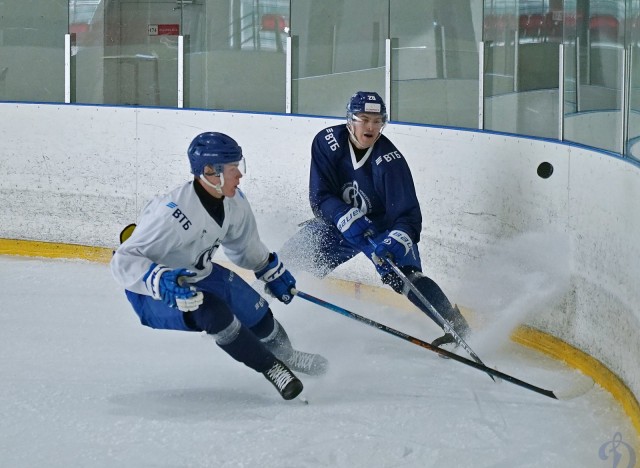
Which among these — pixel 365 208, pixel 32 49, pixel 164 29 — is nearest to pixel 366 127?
pixel 365 208

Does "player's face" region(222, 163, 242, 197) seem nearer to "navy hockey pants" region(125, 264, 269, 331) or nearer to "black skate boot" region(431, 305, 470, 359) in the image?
"navy hockey pants" region(125, 264, 269, 331)

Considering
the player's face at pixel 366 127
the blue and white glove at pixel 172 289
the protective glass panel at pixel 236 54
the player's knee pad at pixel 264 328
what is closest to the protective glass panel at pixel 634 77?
the player's face at pixel 366 127

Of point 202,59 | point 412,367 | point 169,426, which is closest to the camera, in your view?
point 169,426

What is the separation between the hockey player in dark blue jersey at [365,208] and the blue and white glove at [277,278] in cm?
48

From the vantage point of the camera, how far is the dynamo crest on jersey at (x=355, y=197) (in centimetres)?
451

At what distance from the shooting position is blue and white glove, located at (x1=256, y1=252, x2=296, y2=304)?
3.83 metres

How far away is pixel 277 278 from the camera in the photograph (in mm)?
3834

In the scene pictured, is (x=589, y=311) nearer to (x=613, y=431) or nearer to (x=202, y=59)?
(x=613, y=431)

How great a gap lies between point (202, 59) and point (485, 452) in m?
3.83

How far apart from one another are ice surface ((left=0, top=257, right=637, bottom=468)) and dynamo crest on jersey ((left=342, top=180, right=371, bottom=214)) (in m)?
0.54

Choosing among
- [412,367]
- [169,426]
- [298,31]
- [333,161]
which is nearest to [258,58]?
[298,31]

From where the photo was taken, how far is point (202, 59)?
6.39 meters

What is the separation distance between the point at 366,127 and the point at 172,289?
1344 mm

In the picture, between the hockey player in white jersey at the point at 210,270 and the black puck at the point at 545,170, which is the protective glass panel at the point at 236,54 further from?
the hockey player in white jersey at the point at 210,270
